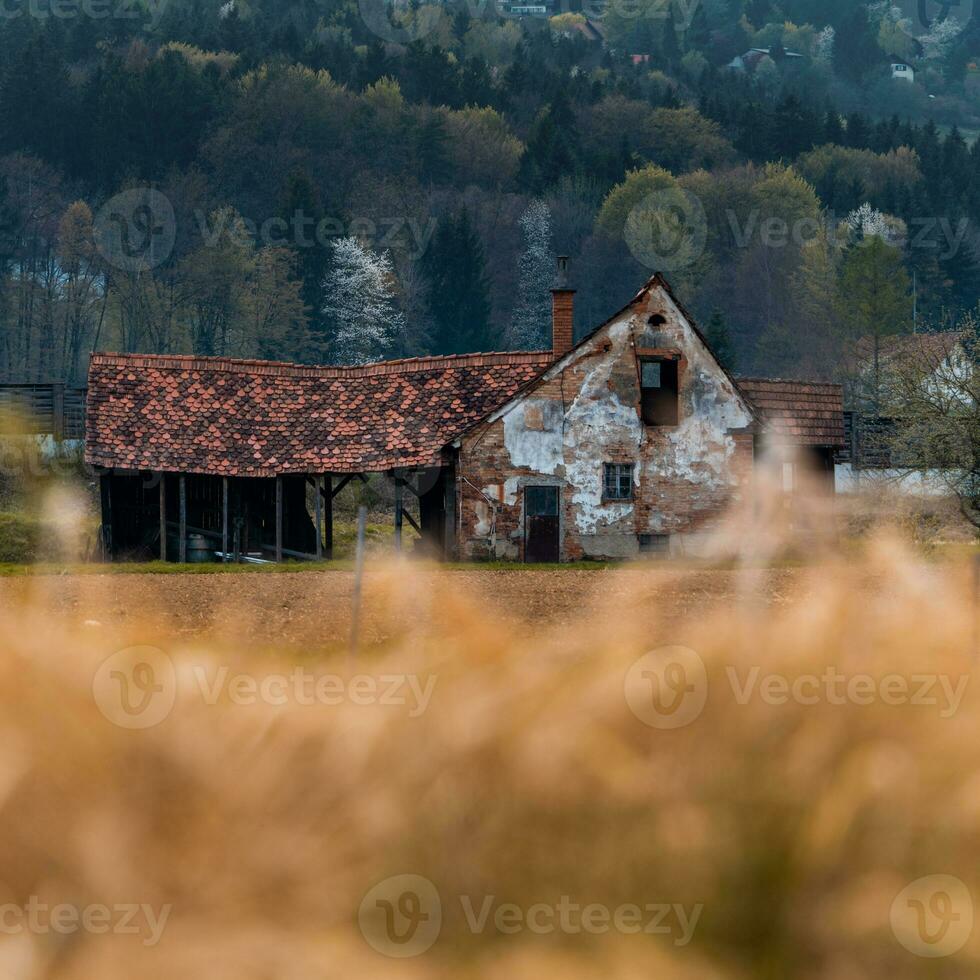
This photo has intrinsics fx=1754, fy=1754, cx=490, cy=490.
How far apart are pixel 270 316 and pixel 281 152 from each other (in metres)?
26.9

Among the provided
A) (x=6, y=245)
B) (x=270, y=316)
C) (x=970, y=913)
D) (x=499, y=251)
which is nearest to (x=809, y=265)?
(x=499, y=251)

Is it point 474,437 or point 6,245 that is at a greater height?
point 6,245

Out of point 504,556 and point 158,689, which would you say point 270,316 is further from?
point 158,689

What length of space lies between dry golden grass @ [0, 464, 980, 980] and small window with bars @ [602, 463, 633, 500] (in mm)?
27362

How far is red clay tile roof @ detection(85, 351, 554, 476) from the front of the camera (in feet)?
105

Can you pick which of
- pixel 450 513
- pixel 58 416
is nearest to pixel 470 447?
pixel 450 513

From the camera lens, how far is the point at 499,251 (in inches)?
3969

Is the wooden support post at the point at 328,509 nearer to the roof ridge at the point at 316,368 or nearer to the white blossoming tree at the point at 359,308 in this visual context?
the roof ridge at the point at 316,368

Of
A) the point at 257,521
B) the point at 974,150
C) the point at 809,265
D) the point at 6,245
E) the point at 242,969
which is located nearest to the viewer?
the point at 242,969

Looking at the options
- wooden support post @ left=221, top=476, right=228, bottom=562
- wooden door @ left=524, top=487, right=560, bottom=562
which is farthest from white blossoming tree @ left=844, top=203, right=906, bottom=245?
wooden support post @ left=221, top=476, right=228, bottom=562

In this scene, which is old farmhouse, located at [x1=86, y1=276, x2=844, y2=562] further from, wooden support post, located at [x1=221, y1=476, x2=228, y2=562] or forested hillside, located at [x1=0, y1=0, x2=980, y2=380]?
forested hillside, located at [x1=0, y1=0, x2=980, y2=380]

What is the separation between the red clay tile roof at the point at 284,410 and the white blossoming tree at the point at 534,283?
51.2 metres

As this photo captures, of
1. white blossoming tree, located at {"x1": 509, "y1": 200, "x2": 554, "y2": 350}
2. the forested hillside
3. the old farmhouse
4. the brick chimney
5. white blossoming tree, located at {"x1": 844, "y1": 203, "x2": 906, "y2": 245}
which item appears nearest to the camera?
the old farmhouse

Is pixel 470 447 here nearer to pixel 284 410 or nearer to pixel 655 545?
pixel 655 545
